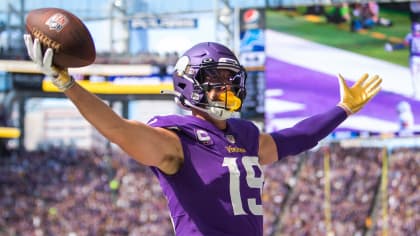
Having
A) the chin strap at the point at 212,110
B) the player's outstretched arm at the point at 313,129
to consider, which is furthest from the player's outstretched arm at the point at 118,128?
the player's outstretched arm at the point at 313,129

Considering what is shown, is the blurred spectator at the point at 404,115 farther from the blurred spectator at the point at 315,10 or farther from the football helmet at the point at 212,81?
the football helmet at the point at 212,81

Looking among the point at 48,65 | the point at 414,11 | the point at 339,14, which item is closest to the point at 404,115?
the point at 414,11

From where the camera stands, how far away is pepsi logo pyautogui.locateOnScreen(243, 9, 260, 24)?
18953 mm

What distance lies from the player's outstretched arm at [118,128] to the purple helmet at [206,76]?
207 mm

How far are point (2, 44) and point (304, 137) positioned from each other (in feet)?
67.4

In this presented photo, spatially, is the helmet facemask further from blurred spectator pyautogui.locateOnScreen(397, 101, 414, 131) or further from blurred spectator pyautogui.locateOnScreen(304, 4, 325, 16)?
blurred spectator pyautogui.locateOnScreen(304, 4, 325, 16)

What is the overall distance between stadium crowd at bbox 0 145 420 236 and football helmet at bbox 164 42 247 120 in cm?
1610

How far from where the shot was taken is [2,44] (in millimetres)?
23422

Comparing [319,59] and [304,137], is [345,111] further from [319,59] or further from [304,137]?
[319,59]

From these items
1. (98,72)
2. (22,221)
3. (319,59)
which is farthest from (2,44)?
(319,59)

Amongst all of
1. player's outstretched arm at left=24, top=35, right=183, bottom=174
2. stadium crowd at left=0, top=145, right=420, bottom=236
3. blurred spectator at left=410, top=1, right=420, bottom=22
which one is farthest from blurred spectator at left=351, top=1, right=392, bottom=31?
player's outstretched arm at left=24, top=35, right=183, bottom=174

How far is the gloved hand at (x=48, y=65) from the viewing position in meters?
2.79

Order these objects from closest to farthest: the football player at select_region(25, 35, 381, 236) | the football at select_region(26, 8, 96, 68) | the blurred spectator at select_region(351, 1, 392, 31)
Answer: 1. the football at select_region(26, 8, 96, 68)
2. the football player at select_region(25, 35, 381, 236)
3. the blurred spectator at select_region(351, 1, 392, 31)

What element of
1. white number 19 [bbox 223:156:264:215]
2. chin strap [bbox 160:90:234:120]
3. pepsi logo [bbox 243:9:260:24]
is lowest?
pepsi logo [bbox 243:9:260:24]
